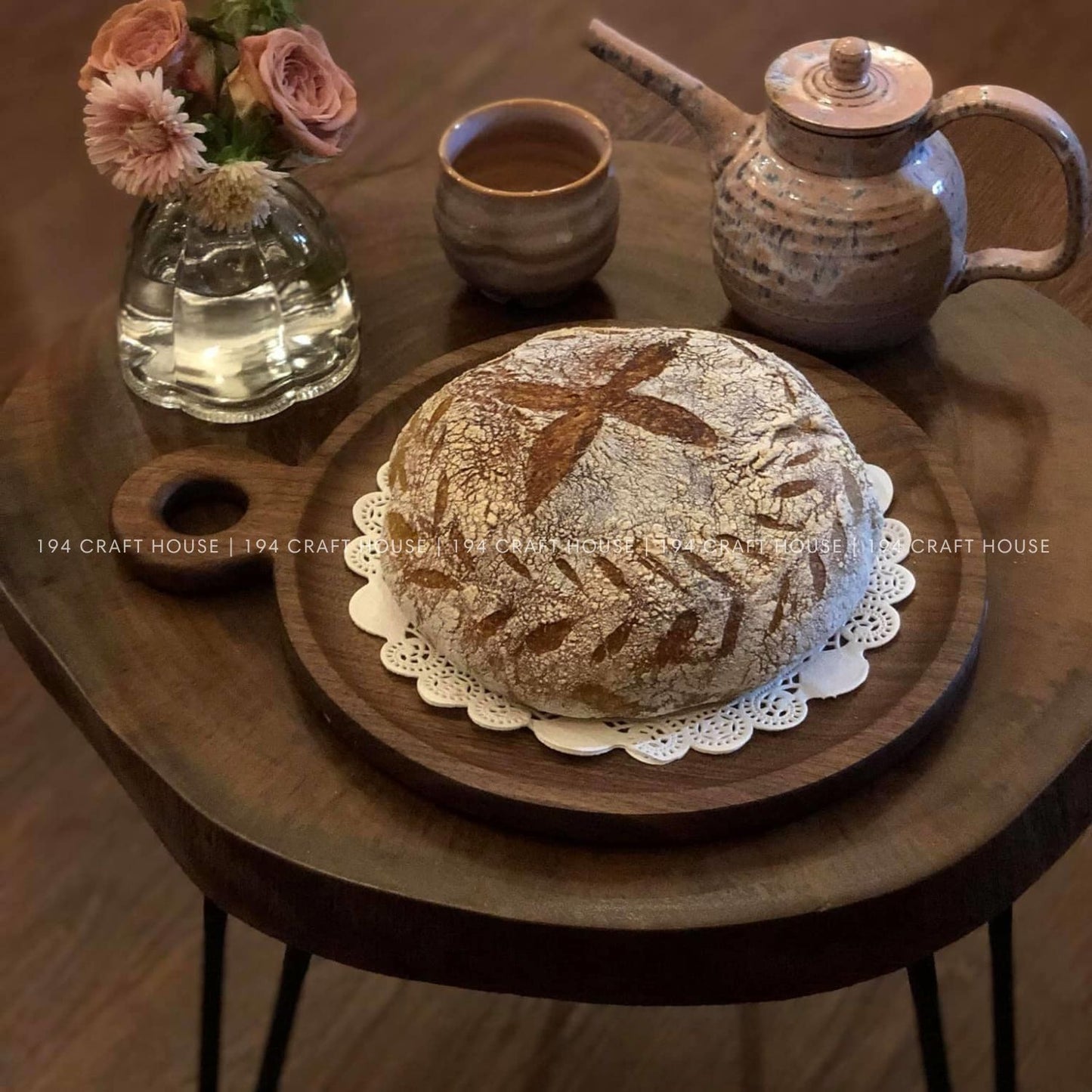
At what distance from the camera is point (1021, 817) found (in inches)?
27.2

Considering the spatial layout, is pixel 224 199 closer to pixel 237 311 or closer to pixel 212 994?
pixel 237 311

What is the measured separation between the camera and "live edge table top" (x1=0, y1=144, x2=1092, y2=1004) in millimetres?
667

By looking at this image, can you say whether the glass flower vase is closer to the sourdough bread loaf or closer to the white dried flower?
the white dried flower

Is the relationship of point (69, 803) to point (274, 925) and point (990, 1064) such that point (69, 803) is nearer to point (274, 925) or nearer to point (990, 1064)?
point (274, 925)

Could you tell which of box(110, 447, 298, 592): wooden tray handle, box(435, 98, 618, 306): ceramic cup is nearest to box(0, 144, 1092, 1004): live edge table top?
box(110, 447, 298, 592): wooden tray handle

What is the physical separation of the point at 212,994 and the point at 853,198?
0.83 metres

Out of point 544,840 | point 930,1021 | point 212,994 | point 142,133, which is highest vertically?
point 142,133

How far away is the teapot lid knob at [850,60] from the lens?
84cm

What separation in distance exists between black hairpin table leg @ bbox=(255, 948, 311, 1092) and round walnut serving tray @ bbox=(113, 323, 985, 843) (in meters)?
0.25

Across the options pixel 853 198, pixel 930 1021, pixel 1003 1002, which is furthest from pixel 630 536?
pixel 1003 1002

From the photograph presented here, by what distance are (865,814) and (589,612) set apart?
193 millimetres

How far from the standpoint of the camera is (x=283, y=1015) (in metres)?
0.96

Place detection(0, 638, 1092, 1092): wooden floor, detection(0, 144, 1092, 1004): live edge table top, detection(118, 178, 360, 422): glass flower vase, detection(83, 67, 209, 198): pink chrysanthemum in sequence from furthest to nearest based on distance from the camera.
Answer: detection(0, 638, 1092, 1092): wooden floor < detection(118, 178, 360, 422): glass flower vase < detection(83, 67, 209, 198): pink chrysanthemum < detection(0, 144, 1092, 1004): live edge table top

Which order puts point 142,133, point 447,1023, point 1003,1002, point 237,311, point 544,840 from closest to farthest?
point 544,840, point 142,133, point 237,311, point 1003,1002, point 447,1023
